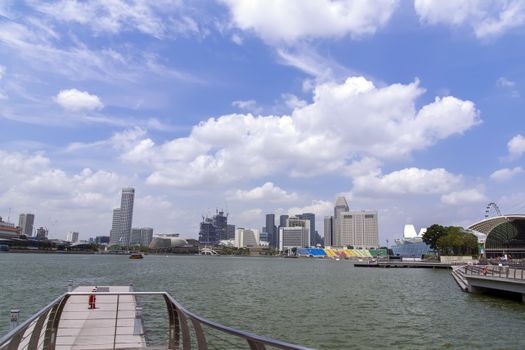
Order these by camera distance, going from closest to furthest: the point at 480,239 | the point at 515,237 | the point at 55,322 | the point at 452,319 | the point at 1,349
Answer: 1. the point at 1,349
2. the point at 55,322
3. the point at 452,319
4. the point at 515,237
5. the point at 480,239

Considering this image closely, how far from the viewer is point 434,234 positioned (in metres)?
164

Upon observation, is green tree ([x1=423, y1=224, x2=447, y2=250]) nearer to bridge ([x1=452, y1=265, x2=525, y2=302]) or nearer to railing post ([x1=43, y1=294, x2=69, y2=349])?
bridge ([x1=452, y1=265, x2=525, y2=302])

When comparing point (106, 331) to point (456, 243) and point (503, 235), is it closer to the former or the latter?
point (456, 243)

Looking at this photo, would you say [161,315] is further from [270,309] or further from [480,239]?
[480,239]

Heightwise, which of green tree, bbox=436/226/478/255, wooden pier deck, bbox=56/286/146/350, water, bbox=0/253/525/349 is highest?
green tree, bbox=436/226/478/255

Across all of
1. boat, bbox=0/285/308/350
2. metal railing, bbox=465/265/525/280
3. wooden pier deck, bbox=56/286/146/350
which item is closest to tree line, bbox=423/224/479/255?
metal railing, bbox=465/265/525/280

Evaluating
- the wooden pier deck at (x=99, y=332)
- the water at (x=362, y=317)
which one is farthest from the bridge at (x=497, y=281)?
the wooden pier deck at (x=99, y=332)

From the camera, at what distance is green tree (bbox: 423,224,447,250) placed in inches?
6391

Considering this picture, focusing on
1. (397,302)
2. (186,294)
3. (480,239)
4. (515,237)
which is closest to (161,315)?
(186,294)

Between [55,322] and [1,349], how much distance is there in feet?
A: 18.3

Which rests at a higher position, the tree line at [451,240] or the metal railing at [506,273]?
the tree line at [451,240]

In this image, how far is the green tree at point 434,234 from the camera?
162 meters

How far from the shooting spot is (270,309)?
3419 centimetres

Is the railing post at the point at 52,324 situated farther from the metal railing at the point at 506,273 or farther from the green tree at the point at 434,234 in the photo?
the green tree at the point at 434,234
